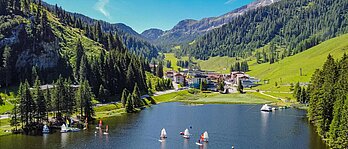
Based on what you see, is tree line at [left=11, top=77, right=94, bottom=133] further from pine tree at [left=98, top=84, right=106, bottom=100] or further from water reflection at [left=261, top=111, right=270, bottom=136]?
water reflection at [left=261, top=111, right=270, bottom=136]

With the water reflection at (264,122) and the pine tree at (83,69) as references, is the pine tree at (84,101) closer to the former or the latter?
the pine tree at (83,69)

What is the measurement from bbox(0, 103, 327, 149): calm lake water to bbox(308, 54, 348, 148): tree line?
5529mm

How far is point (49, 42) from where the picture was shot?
193m

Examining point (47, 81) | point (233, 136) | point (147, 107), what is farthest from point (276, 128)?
point (47, 81)

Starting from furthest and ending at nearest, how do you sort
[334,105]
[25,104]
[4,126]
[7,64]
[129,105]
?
[7,64] < [129,105] < [4,126] < [25,104] < [334,105]

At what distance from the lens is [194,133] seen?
348 ft

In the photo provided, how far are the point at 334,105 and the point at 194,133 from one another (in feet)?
132

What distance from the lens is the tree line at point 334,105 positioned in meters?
73.2

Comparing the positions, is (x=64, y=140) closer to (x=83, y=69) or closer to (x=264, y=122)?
(x=264, y=122)

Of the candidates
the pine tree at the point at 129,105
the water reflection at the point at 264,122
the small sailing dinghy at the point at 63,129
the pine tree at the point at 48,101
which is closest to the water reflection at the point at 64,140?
the small sailing dinghy at the point at 63,129

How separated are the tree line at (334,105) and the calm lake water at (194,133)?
18.1 ft

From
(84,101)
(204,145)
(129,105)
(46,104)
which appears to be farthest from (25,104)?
(204,145)

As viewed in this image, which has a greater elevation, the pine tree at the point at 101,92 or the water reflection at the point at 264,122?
the pine tree at the point at 101,92

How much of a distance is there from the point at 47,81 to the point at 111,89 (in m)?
30.6
